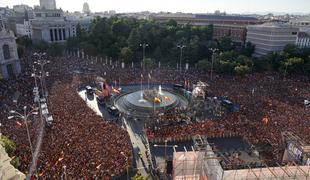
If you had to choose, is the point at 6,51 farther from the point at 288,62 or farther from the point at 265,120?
the point at 288,62

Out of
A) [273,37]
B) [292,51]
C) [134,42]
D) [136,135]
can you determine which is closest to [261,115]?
[136,135]

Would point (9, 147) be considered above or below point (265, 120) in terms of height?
above

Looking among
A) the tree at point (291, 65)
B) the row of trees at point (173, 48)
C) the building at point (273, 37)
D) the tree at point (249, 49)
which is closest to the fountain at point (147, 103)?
the row of trees at point (173, 48)

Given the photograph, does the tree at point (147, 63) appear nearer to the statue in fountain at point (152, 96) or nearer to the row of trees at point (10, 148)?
the statue in fountain at point (152, 96)

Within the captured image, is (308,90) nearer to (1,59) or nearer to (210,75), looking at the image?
(210,75)

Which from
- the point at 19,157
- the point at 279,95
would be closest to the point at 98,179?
the point at 19,157

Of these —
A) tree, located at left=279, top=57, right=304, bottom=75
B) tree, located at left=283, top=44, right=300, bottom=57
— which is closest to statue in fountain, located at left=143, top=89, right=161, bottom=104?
tree, located at left=279, top=57, right=304, bottom=75

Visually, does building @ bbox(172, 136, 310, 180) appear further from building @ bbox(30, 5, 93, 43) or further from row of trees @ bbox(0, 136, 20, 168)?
building @ bbox(30, 5, 93, 43)
